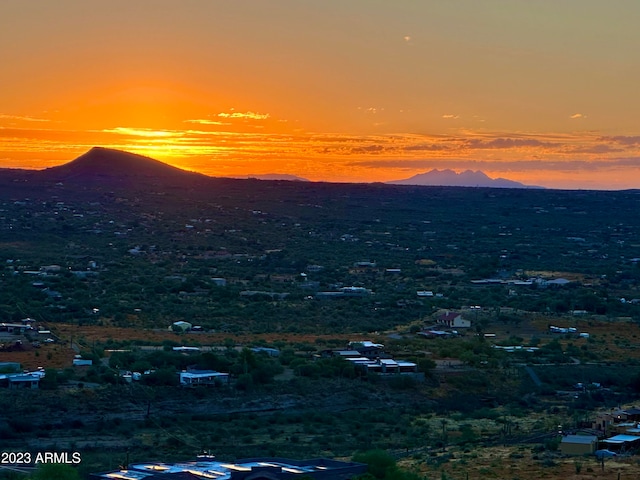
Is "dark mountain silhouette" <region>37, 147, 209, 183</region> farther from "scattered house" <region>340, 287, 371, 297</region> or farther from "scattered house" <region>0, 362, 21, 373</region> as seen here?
"scattered house" <region>0, 362, 21, 373</region>

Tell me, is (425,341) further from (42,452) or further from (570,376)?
(42,452)

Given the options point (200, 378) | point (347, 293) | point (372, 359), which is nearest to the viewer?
point (200, 378)

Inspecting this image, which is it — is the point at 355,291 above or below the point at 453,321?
below

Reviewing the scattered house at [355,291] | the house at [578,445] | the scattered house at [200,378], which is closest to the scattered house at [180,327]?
the scattered house at [200,378]

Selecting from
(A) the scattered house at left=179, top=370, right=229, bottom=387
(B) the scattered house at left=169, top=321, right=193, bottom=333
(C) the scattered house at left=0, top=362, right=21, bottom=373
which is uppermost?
(C) the scattered house at left=0, top=362, right=21, bottom=373

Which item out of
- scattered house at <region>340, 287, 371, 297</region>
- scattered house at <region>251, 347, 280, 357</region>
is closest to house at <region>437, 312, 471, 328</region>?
scattered house at <region>340, 287, 371, 297</region>

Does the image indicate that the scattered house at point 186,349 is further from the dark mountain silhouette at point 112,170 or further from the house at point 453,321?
the dark mountain silhouette at point 112,170

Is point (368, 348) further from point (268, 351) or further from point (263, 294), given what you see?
point (263, 294)

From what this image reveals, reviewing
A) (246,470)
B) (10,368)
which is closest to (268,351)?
(10,368)
